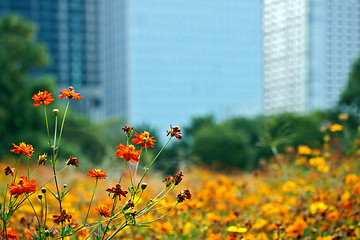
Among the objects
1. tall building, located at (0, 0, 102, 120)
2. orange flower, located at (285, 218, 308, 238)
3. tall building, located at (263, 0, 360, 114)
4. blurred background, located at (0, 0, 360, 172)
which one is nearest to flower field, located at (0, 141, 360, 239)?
orange flower, located at (285, 218, 308, 238)

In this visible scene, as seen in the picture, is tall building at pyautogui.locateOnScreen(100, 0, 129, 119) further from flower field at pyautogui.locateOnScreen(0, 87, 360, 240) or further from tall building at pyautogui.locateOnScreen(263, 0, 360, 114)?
flower field at pyautogui.locateOnScreen(0, 87, 360, 240)

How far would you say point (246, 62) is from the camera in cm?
8019

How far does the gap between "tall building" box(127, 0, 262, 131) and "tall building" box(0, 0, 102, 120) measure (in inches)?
233

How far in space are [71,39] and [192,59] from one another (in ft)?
62.1

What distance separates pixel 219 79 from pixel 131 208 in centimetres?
7741

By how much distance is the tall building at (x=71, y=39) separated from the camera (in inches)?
2655

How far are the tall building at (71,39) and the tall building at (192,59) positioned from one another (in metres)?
5.93

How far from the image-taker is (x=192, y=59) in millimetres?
77750

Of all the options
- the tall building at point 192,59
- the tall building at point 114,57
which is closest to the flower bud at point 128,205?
the tall building at point 114,57

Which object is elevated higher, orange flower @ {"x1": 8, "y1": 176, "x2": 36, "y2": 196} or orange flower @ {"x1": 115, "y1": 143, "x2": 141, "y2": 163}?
orange flower @ {"x1": 115, "y1": 143, "x2": 141, "y2": 163}

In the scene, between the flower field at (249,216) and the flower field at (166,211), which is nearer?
the flower field at (166,211)

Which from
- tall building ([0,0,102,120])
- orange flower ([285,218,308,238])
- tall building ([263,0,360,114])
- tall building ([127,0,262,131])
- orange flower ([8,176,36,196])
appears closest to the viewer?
orange flower ([8,176,36,196])

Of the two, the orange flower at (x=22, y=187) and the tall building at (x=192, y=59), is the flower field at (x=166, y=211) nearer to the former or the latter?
the orange flower at (x=22, y=187)

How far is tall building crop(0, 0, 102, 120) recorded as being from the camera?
67438 mm
